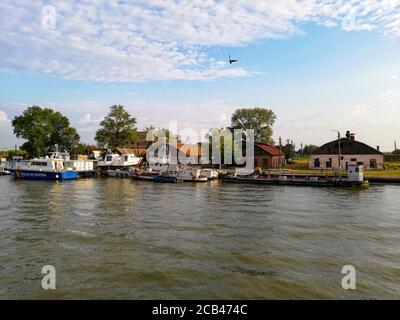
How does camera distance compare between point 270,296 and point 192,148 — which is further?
point 192,148

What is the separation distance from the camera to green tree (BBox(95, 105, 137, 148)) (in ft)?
304

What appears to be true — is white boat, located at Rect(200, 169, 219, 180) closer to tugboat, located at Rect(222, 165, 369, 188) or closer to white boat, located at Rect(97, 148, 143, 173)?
tugboat, located at Rect(222, 165, 369, 188)

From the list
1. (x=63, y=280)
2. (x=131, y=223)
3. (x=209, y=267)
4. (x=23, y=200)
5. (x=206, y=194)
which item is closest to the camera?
(x=63, y=280)

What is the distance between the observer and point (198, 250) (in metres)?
18.0

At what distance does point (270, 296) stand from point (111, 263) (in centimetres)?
733

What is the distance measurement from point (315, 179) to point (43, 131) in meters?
66.1

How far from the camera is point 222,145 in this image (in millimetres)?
83000

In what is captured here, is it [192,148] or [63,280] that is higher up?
[192,148]

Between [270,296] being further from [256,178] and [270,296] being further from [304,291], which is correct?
[256,178]

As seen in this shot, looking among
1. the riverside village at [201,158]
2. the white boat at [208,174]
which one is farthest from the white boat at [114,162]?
the white boat at [208,174]

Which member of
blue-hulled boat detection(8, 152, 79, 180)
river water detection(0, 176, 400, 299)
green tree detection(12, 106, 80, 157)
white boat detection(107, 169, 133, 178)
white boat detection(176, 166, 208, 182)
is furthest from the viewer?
green tree detection(12, 106, 80, 157)

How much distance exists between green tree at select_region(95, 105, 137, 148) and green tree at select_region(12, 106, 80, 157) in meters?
8.14

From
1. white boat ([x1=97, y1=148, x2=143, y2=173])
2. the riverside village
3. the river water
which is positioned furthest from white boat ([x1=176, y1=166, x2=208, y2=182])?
the river water
